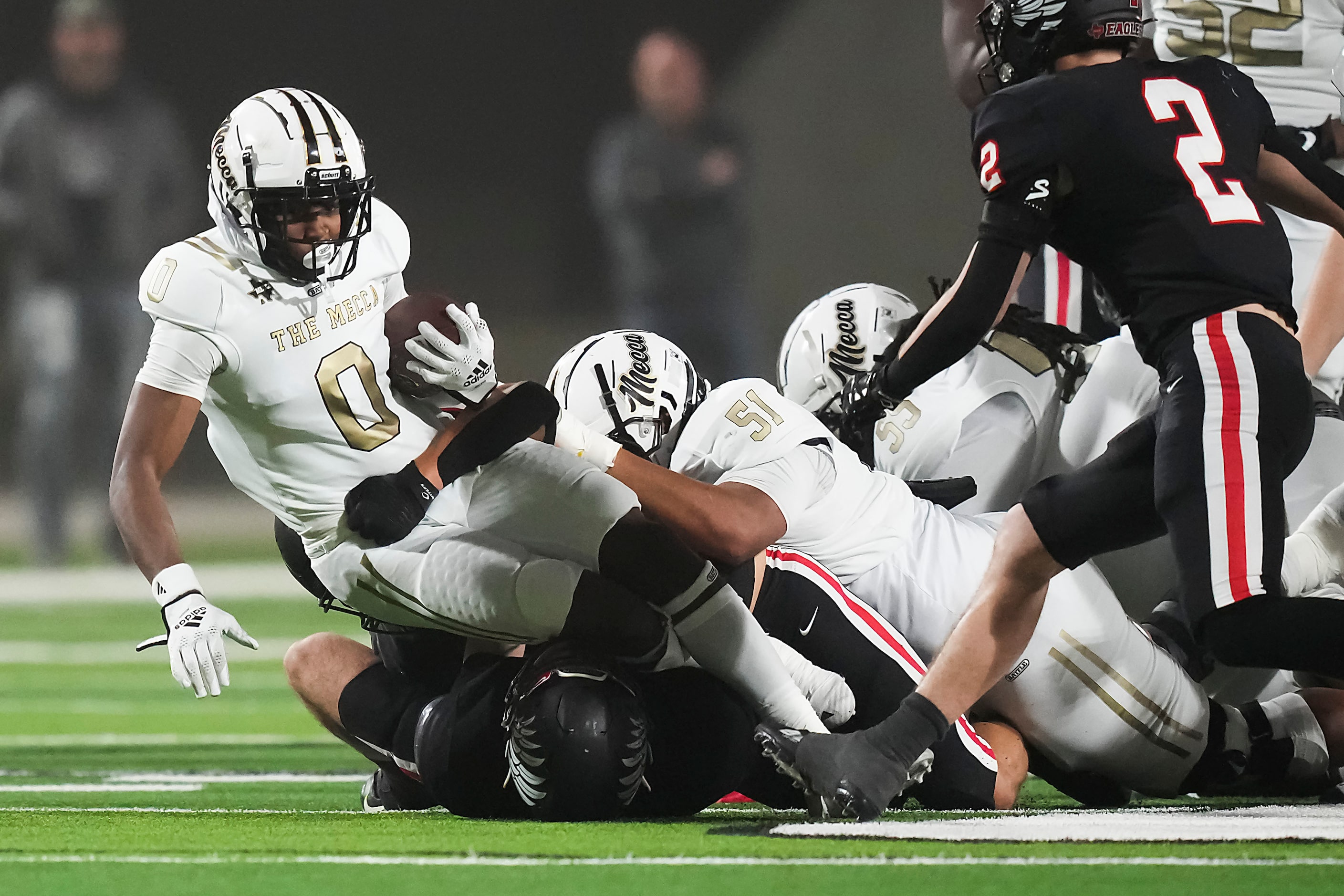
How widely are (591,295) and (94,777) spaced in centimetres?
649

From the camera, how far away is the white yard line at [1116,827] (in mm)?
2301

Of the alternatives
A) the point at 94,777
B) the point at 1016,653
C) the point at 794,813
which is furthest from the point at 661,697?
the point at 94,777

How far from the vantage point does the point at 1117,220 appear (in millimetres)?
2631

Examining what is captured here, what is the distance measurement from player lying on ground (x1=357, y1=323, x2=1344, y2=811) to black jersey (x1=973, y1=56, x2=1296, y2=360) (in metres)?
0.52

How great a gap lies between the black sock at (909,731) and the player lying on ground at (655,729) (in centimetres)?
20

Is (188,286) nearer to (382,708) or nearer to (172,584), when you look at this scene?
(172,584)

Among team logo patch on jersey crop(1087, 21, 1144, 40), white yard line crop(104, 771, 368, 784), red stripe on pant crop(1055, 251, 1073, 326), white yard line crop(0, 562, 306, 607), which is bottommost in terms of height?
white yard line crop(0, 562, 306, 607)

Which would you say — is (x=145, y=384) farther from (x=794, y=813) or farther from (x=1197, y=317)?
(x=1197, y=317)

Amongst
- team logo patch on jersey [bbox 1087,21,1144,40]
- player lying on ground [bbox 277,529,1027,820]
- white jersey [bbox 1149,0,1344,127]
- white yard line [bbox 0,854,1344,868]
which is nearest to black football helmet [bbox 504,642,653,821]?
player lying on ground [bbox 277,529,1027,820]

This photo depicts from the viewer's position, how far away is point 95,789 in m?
3.33

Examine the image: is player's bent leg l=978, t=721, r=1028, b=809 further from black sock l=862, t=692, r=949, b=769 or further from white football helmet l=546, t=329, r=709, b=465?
white football helmet l=546, t=329, r=709, b=465

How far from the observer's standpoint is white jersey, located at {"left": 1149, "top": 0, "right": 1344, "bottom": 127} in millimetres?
3861

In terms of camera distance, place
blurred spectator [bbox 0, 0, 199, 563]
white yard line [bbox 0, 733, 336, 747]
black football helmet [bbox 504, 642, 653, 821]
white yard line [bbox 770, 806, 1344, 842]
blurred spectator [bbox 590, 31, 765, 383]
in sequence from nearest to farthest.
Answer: white yard line [bbox 770, 806, 1344, 842] < black football helmet [bbox 504, 642, 653, 821] < white yard line [bbox 0, 733, 336, 747] < blurred spectator [bbox 0, 0, 199, 563] < blurred spectator [bbox 590, 31, 765, 383]

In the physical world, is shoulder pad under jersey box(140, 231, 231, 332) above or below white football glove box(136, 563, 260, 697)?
above
